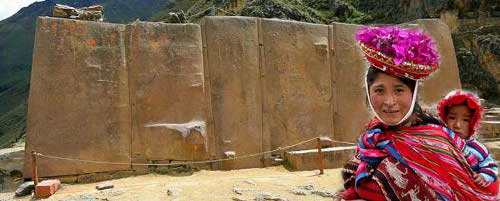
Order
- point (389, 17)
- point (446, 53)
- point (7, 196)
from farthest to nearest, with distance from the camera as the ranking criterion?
1. point (389, 17)
2. point (446, 53)
3. point (7, 196)

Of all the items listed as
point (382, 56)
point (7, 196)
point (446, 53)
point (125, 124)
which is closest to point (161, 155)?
point (125, 124)

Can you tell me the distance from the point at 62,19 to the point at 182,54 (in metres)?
2.07

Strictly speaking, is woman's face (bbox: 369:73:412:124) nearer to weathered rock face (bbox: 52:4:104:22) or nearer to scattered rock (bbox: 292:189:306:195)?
scattered rock (bbox: 292:189:306:195)

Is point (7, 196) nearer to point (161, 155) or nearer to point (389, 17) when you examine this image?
point (161, 155)

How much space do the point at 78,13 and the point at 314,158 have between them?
5.10 m

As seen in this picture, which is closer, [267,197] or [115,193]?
[267,197]

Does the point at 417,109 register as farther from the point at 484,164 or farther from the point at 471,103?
the point at 471,103

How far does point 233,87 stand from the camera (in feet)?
23.7

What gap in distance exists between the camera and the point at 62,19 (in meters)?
6.39

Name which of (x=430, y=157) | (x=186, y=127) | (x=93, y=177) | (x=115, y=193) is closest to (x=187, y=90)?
(x=186, y=127)

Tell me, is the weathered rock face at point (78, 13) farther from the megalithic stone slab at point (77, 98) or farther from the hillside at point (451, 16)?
the hillside at point (451, 16)

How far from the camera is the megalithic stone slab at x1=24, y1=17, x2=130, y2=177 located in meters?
6.17

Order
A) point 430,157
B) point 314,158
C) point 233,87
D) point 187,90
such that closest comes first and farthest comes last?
point 430,157 < point 187,90 < point 314,158 < point 233,87

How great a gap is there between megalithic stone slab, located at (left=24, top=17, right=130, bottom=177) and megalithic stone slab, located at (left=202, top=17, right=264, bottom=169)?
5.30ft
